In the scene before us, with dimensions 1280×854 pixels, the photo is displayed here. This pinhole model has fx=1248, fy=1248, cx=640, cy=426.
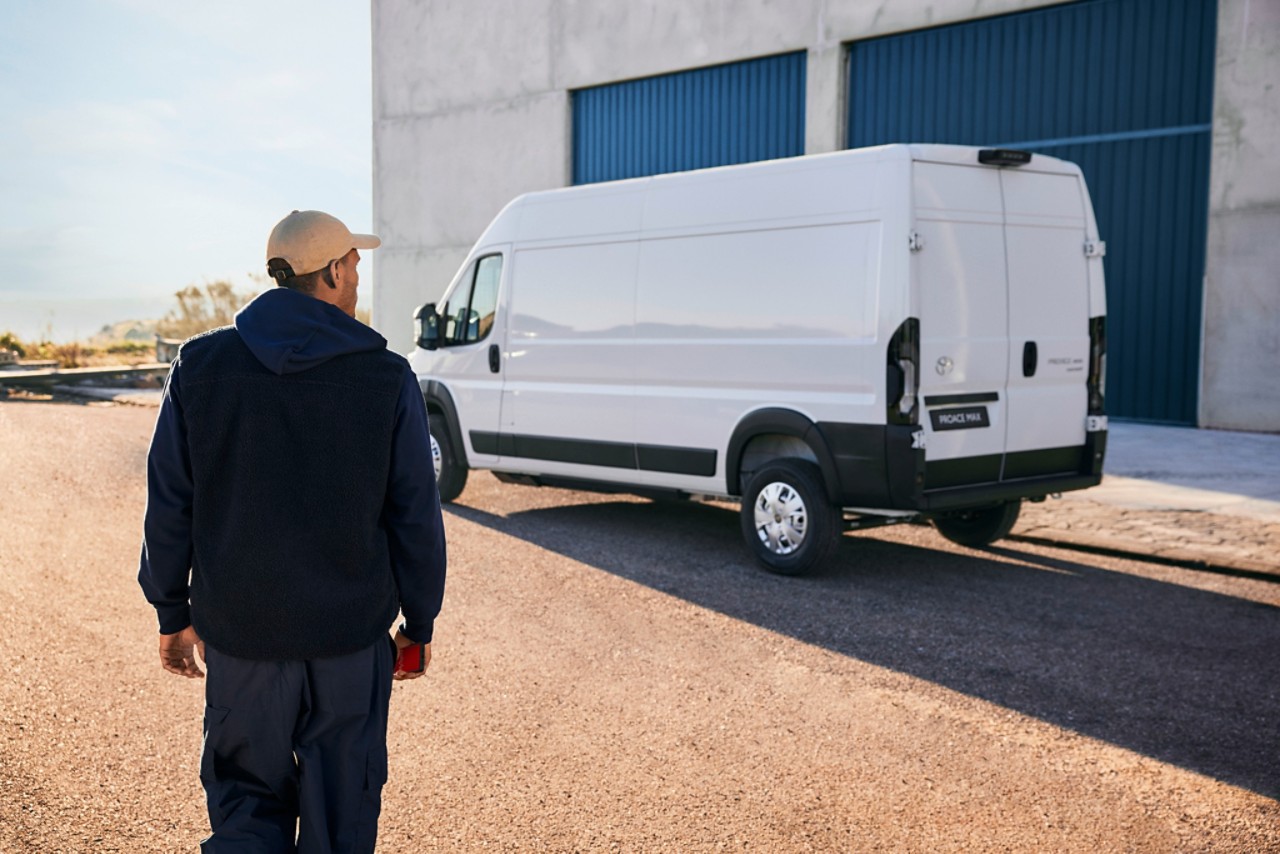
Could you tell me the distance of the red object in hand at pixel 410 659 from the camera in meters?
2.89

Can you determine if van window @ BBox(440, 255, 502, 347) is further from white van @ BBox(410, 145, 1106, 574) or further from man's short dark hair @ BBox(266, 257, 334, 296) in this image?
man's short dark hair @ BBox(266, 257, 334, 296)

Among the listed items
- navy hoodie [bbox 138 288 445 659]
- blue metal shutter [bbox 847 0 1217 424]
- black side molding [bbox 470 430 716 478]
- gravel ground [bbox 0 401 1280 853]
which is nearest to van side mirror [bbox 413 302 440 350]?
black side molding [bbox 470 430 716 478]

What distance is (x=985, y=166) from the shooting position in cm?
759

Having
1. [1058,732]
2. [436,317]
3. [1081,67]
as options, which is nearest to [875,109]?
[1081,67]

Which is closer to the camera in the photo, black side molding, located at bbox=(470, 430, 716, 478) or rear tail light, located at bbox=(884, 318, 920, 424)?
rear tail light, located at bbox=(884, 318, 920, 424)

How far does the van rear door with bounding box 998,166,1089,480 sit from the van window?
160 inches

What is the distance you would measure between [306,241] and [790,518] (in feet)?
17.7

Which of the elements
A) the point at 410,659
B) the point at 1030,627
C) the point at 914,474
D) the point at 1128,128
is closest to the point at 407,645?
the point at 410,659

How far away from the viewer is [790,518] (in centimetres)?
771

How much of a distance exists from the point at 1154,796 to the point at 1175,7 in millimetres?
14159

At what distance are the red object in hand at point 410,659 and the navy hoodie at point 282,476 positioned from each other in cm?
20

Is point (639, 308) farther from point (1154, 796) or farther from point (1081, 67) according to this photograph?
point (1081, 67)

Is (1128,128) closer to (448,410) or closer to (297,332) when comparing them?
(448,410)

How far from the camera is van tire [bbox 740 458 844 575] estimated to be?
7523mm
